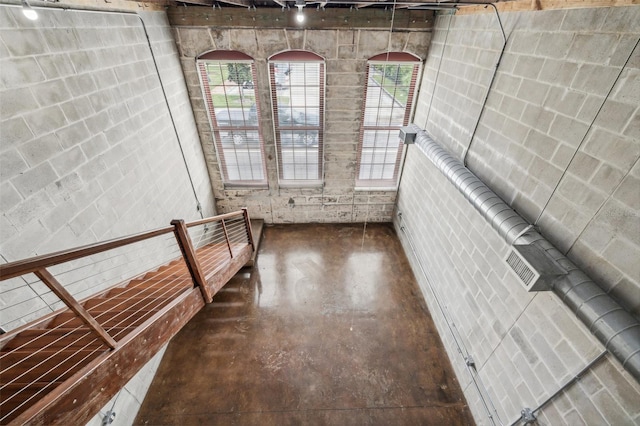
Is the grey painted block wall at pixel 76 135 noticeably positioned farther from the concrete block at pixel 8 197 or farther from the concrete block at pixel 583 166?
the concrete block at pixel 583 166

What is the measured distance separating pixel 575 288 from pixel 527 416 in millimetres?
1386

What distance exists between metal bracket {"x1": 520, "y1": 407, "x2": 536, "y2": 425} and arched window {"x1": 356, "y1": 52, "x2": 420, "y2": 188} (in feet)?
14.1

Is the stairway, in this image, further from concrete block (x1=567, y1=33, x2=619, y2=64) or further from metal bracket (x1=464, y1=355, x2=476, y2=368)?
concrete block (x1=567, y1=33, x2=619, y2=64)

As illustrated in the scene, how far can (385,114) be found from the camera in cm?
529

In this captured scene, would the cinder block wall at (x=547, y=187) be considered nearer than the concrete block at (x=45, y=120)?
Yes

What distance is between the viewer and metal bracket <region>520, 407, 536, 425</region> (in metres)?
2.42

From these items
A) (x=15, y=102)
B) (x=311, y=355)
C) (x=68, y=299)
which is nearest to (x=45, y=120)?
(x=15, y=102)

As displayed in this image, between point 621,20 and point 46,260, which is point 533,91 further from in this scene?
point 46,260

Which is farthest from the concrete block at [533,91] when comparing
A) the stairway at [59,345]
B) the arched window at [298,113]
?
the stairway at [59,345]

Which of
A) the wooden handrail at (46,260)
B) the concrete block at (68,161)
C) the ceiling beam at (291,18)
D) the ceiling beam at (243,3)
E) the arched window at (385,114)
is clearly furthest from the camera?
the arched window at (385,114)

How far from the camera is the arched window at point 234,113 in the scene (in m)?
4.71

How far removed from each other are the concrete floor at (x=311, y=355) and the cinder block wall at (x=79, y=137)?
0.67 metres

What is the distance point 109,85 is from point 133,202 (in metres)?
1.32

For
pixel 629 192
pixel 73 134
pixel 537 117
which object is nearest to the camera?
pixel 629 192
